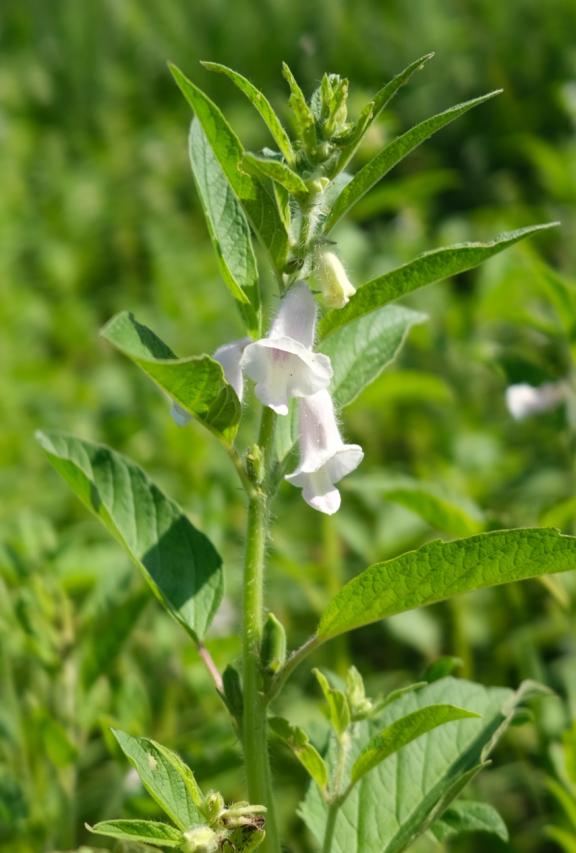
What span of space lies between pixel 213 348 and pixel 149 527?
271cm

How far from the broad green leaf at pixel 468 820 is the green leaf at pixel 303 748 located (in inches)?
9.7

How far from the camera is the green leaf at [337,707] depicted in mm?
1347

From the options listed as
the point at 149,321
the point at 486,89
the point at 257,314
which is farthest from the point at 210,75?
the point at 257,314

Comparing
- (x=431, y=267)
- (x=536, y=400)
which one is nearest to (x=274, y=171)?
(x=431, y=267)

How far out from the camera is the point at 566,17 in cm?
683

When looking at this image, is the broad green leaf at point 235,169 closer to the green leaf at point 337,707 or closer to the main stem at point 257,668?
the main stem at point 257,668

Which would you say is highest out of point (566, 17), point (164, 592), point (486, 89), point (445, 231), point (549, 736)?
point (566, 17)

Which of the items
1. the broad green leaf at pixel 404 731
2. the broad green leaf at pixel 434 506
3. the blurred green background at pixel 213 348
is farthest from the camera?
the blurred green background at pixel 213 348

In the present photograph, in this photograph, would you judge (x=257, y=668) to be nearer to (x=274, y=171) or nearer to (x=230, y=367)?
(x=230, y=367)

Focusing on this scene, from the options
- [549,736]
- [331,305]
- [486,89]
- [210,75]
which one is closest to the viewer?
[331,305]

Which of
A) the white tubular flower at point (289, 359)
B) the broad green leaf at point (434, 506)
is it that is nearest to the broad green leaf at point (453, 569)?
the white tubular flower at point (289, 359)

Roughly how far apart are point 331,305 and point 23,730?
129cm

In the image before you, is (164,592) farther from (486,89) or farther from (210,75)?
(210,75)

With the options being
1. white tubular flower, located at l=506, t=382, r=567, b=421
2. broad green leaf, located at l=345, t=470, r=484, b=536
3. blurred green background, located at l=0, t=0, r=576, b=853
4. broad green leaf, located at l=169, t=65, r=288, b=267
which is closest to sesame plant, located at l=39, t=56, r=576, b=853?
broad green leaf, located at l=169, t=65, r=288, b=267
